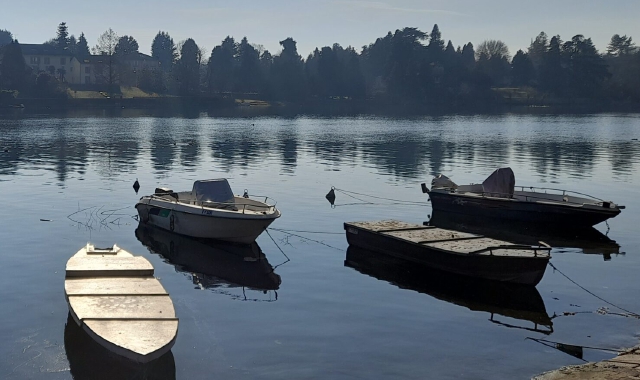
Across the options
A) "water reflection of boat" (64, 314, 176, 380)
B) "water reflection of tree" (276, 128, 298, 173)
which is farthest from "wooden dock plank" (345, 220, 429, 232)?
"water reflection of tree" (276, 128, 298, 173)

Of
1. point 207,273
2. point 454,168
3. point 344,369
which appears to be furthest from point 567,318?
point 454,168

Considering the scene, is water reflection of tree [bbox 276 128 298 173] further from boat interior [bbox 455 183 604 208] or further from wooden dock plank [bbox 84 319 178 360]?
wooden dock plank [bbox 84 319 178 360]

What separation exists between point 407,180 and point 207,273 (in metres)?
34.5

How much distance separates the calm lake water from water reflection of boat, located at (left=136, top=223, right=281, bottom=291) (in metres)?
0.13

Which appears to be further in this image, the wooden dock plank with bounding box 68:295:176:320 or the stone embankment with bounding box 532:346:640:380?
the wooden dock plank with bounding box 68:295:176:320

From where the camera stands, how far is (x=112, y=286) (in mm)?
23156

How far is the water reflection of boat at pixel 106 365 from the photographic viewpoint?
19.2m

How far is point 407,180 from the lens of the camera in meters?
62.9

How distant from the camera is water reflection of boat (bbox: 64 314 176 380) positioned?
19.2 meters

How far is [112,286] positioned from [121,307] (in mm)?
2515

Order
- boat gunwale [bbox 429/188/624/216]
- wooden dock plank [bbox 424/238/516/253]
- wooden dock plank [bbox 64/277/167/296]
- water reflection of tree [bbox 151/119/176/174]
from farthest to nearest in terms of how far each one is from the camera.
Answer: water reflection of tree [bbox 151/119/176/174], boat gunwale [bbox 429/188/624/216], wooden dock plank [bbox 424/238/516/253], wooden dock plank [bbox 64/277/167/296]

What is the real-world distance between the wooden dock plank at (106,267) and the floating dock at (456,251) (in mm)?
11379

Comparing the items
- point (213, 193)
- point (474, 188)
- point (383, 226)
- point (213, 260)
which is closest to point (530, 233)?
point (474, 188)

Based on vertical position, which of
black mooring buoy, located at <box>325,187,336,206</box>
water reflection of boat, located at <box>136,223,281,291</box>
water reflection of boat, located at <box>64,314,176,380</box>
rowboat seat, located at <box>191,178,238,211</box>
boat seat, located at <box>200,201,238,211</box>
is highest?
rowboat seat, located at <box>191,178,238,211</box>
